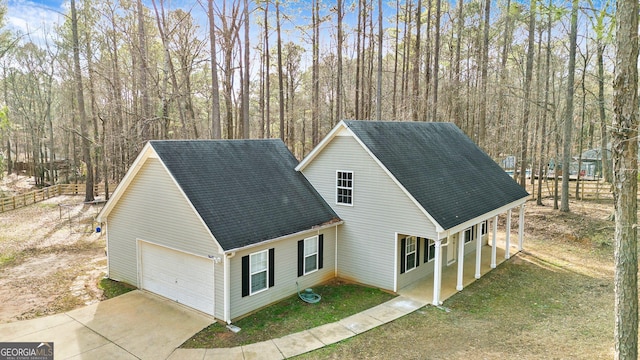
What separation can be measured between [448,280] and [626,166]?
839 centimetres

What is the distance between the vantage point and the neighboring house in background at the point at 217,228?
1112 cm

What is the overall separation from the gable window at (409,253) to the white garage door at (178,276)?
6024 mm

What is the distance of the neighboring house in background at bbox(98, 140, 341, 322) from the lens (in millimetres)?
11117

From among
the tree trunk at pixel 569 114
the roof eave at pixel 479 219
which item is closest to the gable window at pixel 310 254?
the roof eave at pixel 479 219

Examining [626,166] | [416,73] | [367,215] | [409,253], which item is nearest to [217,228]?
[367,215]

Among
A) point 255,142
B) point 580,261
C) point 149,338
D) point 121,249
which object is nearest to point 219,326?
point 149,338

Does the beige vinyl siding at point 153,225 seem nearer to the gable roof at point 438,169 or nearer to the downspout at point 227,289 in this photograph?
the downspout at point 227,289

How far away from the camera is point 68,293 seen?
12914 millimetres

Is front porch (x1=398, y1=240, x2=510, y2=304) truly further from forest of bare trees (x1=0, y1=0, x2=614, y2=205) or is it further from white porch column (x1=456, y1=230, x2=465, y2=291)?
forest of bare trees (x1=0, y1=0, x2=614, y2=205)

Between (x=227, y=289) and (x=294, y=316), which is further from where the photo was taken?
(x=294, y=316)

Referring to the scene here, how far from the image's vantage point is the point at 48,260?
53.8 ft

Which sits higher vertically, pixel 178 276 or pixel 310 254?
pixel 310 254

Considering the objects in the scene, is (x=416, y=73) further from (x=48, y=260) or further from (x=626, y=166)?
(x=48, y=260)

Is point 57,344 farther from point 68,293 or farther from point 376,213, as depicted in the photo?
point 376,213
